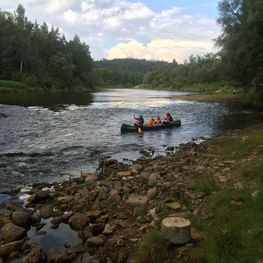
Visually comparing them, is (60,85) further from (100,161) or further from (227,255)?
(227,255)

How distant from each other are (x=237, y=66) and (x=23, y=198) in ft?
144

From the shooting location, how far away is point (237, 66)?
52.0 meters

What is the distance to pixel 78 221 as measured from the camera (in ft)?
34.8

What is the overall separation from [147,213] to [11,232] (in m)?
3.55

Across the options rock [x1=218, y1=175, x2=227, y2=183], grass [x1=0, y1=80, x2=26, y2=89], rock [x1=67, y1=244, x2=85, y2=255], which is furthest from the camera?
grass [x1=0, y1=80, x2=26, y2=89]

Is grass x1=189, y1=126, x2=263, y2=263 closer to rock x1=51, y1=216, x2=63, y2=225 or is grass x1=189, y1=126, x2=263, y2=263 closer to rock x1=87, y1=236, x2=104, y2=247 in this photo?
rock x1=87, y1=236, x2=104, y2=247

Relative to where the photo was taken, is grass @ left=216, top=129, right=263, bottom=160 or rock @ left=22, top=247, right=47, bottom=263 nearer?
rock @ left=22, top=247, right=47, bottom=263

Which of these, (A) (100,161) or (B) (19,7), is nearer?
(A) (100,161)

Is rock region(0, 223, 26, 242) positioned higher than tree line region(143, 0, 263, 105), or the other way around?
tree line region(143, 0, 263, 105)

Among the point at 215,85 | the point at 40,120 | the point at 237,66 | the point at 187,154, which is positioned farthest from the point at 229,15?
the point at 215,85

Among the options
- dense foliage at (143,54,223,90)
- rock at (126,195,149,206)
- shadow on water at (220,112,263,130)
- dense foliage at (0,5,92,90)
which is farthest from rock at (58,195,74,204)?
dense foliage at (143,54,223,90)

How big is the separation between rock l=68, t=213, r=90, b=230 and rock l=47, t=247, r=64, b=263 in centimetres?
148

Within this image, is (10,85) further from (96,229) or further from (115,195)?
(96,229)

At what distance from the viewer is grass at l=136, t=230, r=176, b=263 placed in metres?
7.97
